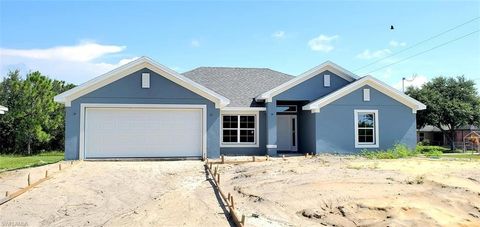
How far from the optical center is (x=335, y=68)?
21062 mm

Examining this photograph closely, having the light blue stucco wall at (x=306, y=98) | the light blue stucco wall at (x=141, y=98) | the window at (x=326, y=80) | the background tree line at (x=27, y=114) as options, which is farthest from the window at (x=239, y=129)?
the background tree line at (x=27, y=114)

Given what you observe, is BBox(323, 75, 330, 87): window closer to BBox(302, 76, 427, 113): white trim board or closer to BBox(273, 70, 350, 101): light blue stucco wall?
BBox(273, 70, 350, 101): light blue stucco wall

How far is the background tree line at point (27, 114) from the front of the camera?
33.2 meters

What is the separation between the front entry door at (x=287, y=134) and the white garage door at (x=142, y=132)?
5664 mm

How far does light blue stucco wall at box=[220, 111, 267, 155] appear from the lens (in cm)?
2030

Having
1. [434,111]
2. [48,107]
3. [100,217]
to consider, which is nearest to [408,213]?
[100,217]

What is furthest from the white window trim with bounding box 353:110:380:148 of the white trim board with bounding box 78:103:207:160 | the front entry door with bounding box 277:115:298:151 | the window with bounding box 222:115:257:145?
the white trim board with bounding box 78:103:207:160

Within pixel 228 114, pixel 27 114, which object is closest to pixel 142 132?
pixel 228 114

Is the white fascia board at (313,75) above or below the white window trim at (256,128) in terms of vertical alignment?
above

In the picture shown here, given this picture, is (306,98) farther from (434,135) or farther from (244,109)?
(434,135)

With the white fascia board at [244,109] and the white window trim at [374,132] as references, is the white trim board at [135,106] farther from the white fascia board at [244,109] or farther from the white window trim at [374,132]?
the white window trim at [374,132]

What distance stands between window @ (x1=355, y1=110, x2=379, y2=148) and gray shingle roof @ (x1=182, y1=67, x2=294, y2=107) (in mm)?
5221

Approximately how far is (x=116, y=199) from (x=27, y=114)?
88.6 ft

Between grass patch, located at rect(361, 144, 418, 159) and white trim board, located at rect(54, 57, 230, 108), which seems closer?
white trim board, located at rect(54, 57, 230, 108)
